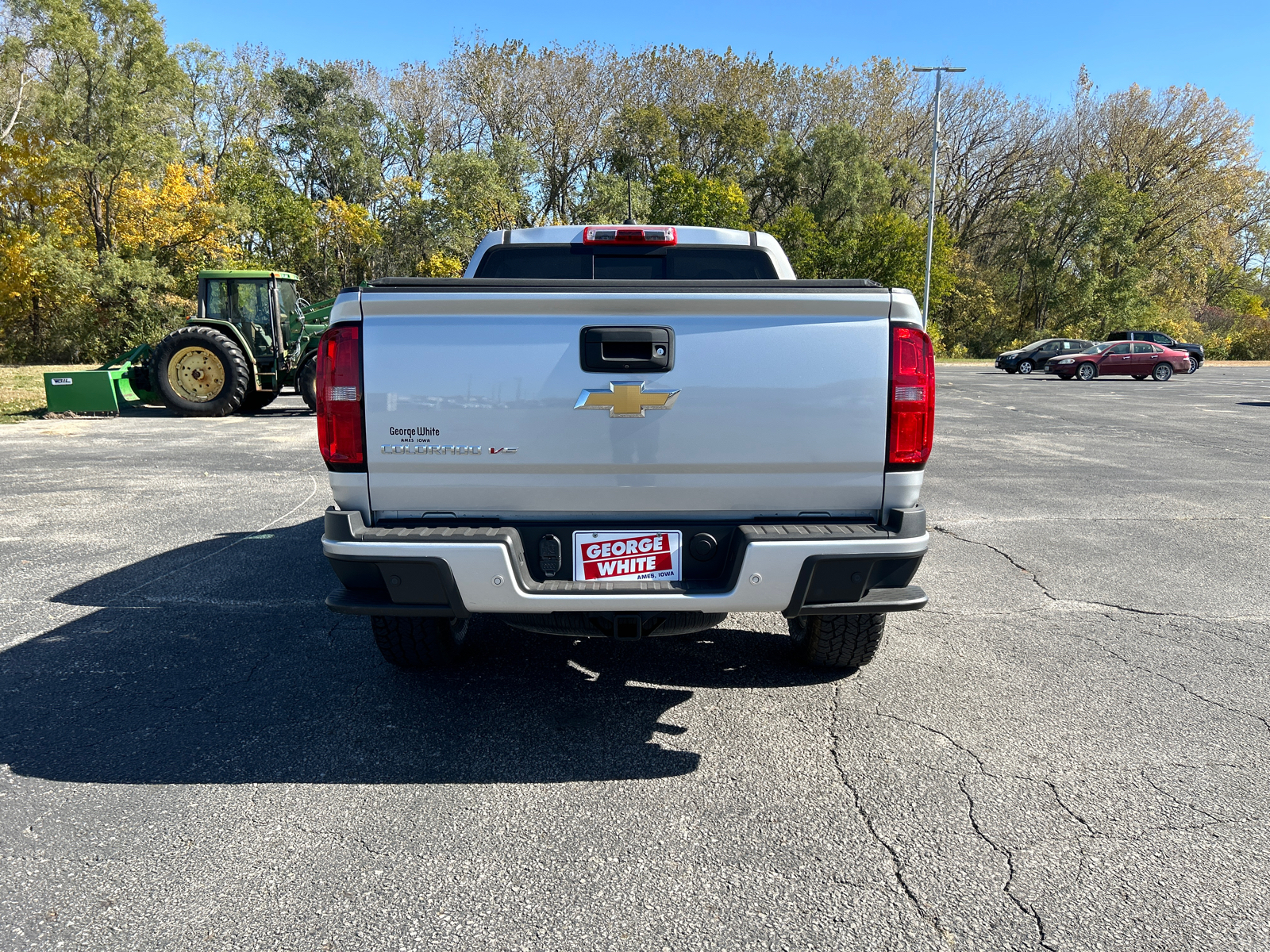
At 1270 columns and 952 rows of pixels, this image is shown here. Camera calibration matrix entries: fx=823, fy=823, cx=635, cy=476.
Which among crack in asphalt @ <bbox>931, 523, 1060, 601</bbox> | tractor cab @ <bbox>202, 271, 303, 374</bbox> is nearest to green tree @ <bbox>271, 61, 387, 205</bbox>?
tractor cab @ <bbox>202, 271, 303, 374</bbox>

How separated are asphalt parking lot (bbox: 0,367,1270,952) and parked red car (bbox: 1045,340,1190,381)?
28.2 meters

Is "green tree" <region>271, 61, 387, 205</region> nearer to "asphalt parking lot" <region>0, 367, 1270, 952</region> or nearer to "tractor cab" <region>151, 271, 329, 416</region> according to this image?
"tractor cab" <region>151, 271, 329, 416</region>

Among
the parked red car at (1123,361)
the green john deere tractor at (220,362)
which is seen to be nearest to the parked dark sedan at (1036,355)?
the parked red car at (1123,361)

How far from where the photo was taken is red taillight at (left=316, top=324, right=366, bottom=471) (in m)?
2.92

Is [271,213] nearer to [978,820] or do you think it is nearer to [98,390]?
[98,390]

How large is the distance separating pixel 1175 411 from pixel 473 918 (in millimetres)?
20282

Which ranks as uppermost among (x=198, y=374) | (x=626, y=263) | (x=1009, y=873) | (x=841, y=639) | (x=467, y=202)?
(x=467, y=202)

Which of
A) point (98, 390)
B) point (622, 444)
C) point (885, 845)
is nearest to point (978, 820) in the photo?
point (885, 845)

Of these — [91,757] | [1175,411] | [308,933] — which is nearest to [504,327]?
[308,933]

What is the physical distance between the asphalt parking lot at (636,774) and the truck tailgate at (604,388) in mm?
1119

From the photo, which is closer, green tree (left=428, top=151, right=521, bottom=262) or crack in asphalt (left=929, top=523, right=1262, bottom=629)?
crack in asphalt (left=929, top=523, right=1262, bottom=629)

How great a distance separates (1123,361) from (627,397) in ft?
111

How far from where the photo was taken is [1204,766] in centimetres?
313

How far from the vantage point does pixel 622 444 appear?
2967 millimetres
